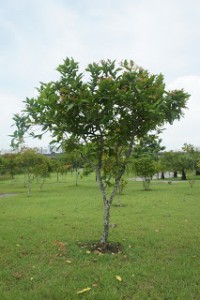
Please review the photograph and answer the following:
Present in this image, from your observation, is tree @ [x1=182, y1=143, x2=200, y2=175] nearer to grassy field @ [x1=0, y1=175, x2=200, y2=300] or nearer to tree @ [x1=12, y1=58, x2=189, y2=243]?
grassy field @ [x1=0, y1=175, x2=200, y2=300]

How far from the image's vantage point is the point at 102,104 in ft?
20.9

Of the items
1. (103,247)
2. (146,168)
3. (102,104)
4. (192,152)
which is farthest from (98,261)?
(192,152)

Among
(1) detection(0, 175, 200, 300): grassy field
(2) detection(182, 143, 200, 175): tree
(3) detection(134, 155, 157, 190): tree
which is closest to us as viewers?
(1) detection(0, 175, 200, 300): grassy field

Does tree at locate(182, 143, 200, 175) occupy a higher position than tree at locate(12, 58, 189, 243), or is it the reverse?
tree at locate(182, 143, 200, 175)

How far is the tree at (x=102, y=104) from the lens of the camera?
618 centimetres

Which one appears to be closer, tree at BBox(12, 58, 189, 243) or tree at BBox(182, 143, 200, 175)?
tree at BBox(12, 58, 189, 243)

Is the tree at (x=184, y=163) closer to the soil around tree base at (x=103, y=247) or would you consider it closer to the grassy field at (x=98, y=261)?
the grassy field at (x=98, y=261)

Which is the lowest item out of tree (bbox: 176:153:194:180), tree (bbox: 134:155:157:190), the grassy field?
the grassy field

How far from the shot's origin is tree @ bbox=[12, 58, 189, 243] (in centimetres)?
618

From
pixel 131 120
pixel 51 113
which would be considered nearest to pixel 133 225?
pixel 131 120

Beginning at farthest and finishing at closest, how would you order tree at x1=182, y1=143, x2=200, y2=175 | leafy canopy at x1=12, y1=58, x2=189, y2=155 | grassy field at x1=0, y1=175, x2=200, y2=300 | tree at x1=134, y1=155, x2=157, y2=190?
tree at x1=182, y1=143, x2=200, y2=175
tree at x1=134, y1=155, x2=157, y2=190
leafy canopy at x1=12, y1=58, x2=189, y2=155
grassy field at x1=0, y1=175, x2=200, y2=300

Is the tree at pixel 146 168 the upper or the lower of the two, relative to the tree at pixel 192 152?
lower

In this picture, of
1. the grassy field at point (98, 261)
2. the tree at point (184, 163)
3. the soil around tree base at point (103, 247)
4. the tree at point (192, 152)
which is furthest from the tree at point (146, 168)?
the soil around tree base at point (103, 247)

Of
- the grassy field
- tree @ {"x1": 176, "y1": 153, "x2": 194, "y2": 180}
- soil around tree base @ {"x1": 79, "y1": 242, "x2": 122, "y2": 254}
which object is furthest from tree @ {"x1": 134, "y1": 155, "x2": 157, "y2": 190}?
soil around tree base @ {"x1": 79, "y1": 242, "x2": 122, "y2": 254}
